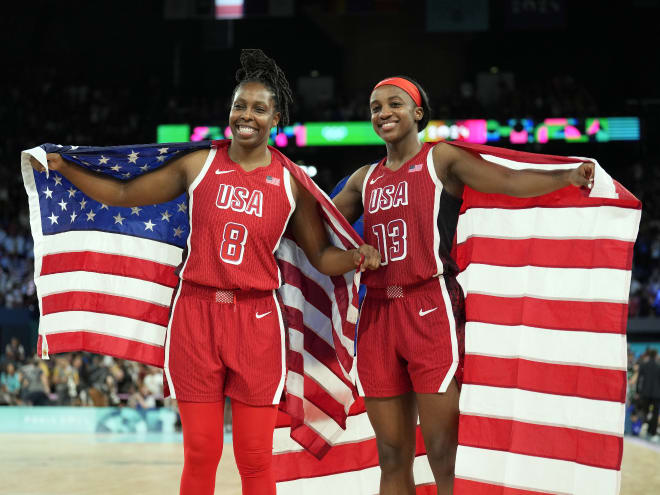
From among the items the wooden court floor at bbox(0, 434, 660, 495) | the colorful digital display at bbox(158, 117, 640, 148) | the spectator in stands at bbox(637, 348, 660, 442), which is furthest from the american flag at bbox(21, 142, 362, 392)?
the colorful digital display at bbox(158, 117, 640, 148)

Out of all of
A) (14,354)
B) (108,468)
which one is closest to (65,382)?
(14,354)

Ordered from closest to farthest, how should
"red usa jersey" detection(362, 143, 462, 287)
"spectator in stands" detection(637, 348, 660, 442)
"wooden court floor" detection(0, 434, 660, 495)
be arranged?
"red usa jersey" detection(362, 143, 462, 287)
"wooden court floor" detection(0, 434, 660, 495)
"spectator in stands" detection(637, 348, 660, 442)

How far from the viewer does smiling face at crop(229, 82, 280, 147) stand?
309 centimetres

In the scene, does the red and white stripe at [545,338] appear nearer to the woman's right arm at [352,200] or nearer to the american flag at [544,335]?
the american flag at [544,335]

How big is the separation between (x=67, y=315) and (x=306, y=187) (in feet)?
4.23

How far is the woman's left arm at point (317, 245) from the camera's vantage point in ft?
10.4

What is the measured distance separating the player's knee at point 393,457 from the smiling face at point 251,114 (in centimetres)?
133

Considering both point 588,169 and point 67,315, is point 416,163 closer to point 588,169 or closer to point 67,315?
point 588,169

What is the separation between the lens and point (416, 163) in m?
3.31

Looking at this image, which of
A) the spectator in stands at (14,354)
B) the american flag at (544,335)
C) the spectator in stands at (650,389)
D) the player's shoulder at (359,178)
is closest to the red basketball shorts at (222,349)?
the player's shoulder at (359,178)

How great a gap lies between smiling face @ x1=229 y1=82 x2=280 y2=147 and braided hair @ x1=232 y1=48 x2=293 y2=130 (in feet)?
0.15

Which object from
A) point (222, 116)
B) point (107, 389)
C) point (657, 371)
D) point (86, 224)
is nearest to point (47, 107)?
point (222, 116)

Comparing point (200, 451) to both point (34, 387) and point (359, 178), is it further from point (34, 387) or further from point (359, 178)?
point (34, 387)

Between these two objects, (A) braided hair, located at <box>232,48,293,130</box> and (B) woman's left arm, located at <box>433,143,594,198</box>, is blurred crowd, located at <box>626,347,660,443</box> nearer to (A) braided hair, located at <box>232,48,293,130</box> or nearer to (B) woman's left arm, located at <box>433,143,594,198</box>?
(B) woman's left arm, located at <box>433,143,594,198</box>
